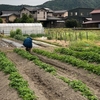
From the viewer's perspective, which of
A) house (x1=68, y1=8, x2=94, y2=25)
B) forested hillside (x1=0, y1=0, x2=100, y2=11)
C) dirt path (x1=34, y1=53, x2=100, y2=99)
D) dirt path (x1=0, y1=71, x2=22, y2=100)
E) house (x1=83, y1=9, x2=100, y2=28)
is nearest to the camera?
dirt path (x1=0, y1=71, x2=22, y2=100)

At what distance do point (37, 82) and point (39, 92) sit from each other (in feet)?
5.04

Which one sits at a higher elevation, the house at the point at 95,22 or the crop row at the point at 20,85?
the house at the point at 95,22

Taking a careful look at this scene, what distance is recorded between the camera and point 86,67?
12.1m

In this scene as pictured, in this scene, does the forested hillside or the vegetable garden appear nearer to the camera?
the vegetable garden

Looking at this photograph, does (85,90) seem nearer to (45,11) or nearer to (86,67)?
(86,67)

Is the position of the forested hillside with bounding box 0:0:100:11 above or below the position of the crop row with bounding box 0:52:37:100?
above

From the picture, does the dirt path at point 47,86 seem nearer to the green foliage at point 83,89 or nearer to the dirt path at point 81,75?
the green foliage at point 83,89

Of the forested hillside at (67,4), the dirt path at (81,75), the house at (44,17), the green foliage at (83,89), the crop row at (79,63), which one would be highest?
the forested hillside at (67,4)

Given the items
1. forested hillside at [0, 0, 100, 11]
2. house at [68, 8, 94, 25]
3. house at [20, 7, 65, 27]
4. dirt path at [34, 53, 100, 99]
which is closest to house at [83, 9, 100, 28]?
house at [20, 7, 65, 27]

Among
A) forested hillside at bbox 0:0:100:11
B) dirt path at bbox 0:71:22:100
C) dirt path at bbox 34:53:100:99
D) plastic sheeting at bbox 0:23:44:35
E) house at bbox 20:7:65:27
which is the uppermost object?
forested hillside at bbox 0:0:100:11

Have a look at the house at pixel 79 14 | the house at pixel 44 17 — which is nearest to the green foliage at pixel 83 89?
the house at pixel 44 17

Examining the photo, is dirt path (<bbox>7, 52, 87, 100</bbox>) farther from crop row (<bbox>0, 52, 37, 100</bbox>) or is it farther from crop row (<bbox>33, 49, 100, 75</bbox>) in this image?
crop row (<bbox>33, 49, 100, 75</bbox>)

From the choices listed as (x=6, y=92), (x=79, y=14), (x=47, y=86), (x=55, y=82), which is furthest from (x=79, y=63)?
(x=79, y=14)

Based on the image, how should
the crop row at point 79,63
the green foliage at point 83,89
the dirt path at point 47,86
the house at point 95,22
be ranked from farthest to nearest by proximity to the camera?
1. the house at point 95,22
2. the crop row at point 79,63
3. the dirt path at point 47,86
4. the green foliage at point 83,89
